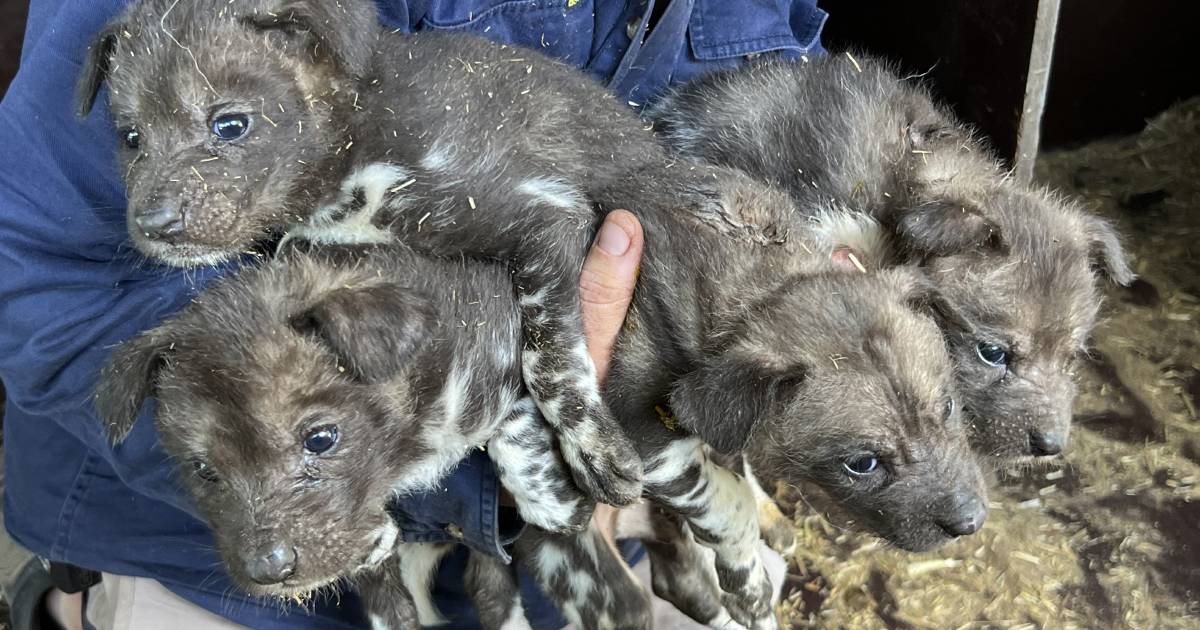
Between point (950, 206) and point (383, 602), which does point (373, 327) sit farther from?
point (950, 206)

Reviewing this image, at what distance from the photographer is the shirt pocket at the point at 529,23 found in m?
3.81

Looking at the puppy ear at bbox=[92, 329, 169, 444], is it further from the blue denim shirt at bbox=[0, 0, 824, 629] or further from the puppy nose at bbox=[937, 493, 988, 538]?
the puppy nose at bbox=[937, 493, 988, 538]

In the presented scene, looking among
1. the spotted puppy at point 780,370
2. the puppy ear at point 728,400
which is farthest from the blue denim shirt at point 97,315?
the puppy ear at point 728,400

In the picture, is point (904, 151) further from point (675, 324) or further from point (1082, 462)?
point (1082, 462)

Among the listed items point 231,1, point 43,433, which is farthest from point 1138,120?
point 43,433

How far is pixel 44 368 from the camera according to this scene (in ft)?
10.4

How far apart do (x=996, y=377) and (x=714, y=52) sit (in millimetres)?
1799

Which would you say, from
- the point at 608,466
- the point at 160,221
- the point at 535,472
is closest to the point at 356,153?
the point at 160,221

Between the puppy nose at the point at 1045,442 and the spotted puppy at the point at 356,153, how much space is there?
4.65 feet

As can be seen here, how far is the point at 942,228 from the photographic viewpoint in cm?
343

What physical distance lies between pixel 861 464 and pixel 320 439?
1565 millimetres

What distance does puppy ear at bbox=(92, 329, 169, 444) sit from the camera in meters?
2.88

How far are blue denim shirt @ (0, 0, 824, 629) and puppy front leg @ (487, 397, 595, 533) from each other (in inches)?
3.5

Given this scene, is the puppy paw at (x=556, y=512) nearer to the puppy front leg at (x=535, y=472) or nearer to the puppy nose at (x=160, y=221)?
the puppy front leg at (x=535, y=472)
